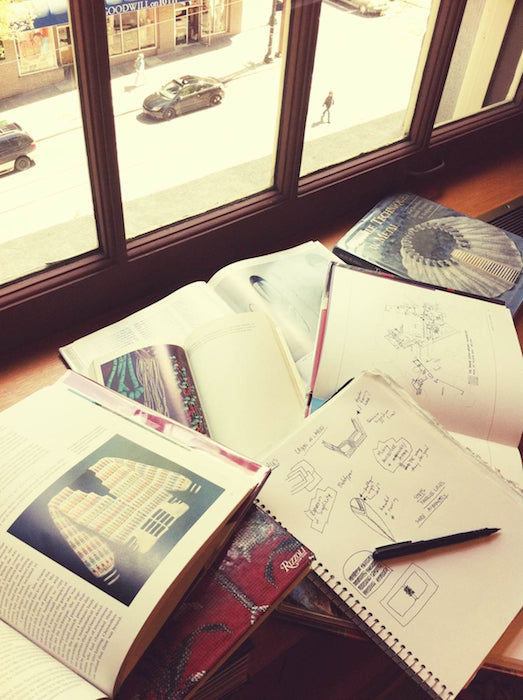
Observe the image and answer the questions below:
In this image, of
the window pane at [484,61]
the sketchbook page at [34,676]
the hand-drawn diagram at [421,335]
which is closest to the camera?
the sketchbook page at [34,676]

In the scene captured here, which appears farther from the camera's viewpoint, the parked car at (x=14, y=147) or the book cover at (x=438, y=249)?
the book cover at (x=438, y=249)

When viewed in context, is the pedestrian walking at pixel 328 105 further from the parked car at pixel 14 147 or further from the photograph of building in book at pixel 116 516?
the photograph of building in book at pixel 116 516

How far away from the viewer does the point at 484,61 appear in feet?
4.13

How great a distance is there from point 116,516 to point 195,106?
2.01 feet

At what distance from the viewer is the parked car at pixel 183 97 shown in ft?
2.81

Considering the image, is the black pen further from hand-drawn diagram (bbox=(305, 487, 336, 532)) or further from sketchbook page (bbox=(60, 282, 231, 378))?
sketchbook page (bbox=(60, 282, 231, 378))

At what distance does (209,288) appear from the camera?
2.99ft

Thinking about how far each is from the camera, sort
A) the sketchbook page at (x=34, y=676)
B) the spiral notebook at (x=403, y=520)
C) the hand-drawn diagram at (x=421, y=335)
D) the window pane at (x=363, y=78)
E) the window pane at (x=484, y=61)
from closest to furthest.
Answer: the sketchbook page at (x=34, y=676), the spiral notebook at (x=403, y=520), the hand-drawn diagram at (x=421, y=335), the window pane at (x=363, y=78), the window pane at (x=484, y=61)

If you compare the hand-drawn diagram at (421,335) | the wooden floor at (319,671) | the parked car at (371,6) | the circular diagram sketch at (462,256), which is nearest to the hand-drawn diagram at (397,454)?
the hand-drawn diagram at (421,335)

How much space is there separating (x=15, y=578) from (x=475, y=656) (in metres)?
0.39

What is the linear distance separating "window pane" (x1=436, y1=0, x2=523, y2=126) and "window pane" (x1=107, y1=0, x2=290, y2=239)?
41 centimetres

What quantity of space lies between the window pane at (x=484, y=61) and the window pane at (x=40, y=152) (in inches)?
28.0

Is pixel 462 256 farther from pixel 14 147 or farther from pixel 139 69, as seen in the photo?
pixel 14 147

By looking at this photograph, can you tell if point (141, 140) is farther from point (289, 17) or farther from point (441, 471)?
point (441, 471)
